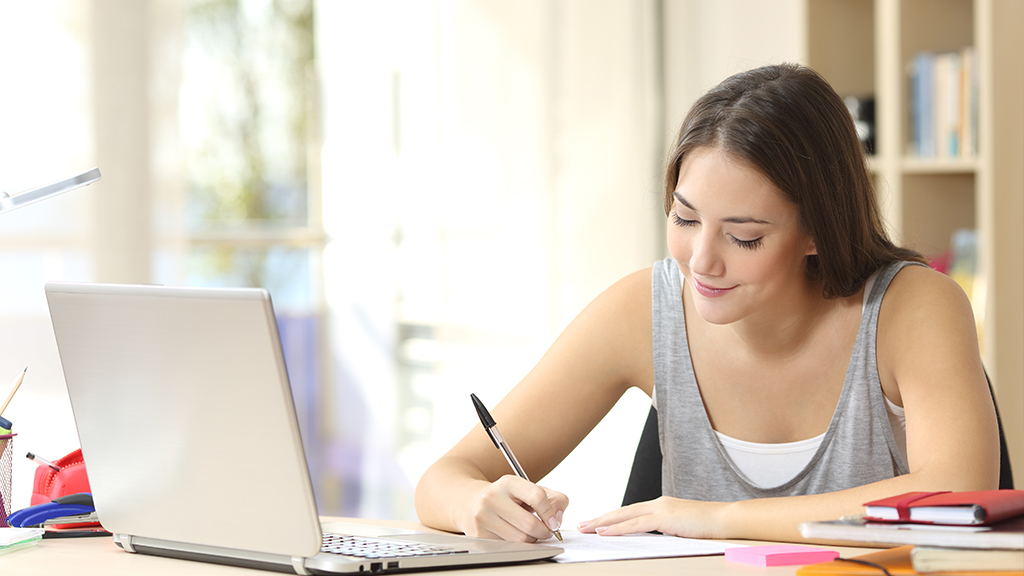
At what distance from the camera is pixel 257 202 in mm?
4609

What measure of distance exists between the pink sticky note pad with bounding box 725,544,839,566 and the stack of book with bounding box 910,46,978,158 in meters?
1.73

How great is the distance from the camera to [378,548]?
0.95 metres

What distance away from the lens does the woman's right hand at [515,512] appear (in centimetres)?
105

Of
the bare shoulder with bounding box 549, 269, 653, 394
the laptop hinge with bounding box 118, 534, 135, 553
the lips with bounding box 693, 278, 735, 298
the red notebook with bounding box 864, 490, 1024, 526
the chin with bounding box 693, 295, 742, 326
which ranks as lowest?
the laptop hinge with bounding box 118, 534, 135, 553

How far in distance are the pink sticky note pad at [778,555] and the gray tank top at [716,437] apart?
42 centimetres

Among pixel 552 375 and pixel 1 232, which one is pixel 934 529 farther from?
pixel 1 232

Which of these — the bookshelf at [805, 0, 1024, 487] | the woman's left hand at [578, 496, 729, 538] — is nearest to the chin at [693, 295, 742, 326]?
the woman's left hand at [578, 496, 729, 538]

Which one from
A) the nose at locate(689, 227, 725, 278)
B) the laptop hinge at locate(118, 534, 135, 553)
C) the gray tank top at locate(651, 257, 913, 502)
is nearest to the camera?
the laptop hinge at locate(118, 534, 135, 553)

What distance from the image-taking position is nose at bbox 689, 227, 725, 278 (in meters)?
1.23

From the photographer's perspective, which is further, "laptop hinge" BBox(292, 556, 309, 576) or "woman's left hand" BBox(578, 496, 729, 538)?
"woman's left hand" BBox(578, 496, 729, 538)

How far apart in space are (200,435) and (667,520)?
0.53 meters

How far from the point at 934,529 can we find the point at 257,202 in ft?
13.5

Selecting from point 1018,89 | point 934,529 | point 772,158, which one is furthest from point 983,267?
point 934,529

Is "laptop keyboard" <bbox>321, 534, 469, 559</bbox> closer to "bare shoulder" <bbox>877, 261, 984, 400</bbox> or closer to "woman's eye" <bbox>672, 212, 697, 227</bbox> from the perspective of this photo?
"woman's eye" <bbox>672, 212, 697, 227</bbox>
